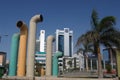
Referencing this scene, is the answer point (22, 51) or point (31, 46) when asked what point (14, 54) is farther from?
point (31, 46)

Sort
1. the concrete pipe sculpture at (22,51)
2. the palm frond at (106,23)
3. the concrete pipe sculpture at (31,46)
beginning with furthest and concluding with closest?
the concrete pipe sculpture at (22,51) → the concrete pipe sculpture at (31,46) → the palm frond at (106,23)

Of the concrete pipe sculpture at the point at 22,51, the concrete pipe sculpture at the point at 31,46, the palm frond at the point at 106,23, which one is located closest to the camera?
the palm frond at the point at 106,23

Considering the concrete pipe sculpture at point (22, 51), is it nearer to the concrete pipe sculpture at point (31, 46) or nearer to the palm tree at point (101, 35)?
the concrete pipe sculpture at point (31, 46)

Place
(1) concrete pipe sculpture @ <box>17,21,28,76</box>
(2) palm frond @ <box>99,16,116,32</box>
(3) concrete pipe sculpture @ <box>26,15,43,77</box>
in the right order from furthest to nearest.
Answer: (1) concrete pipe sculpture @ <box>17,21,28,76</box>, (3) concrete pipe sculpture @ <box>26,15,43,77</box>, (2) palm frond @ <box>99,16,116,32</box>

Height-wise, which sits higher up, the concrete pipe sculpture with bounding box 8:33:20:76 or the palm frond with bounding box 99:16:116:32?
the palm frond with bounding box 99:16:116:32

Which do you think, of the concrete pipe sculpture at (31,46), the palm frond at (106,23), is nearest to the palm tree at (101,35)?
the palm frond at (106,23)

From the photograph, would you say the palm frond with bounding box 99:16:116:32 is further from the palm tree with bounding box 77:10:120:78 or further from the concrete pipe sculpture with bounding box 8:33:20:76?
the concrete pipe sculpture with bounding box 8:33:20:76

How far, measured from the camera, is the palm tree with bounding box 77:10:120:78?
22.3 meters

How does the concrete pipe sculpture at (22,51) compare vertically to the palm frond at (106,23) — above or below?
below

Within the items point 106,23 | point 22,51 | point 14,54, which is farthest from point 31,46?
point 106,23

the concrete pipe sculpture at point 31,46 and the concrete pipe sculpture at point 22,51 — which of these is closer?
→ the concrete pipe sculpture at point 31,46

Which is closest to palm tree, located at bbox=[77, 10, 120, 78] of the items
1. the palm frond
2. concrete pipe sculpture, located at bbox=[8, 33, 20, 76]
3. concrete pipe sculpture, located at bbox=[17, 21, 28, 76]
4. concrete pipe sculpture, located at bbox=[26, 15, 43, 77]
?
the palm frond

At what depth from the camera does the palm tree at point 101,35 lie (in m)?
22.3

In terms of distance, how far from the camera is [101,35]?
22.8 metres
